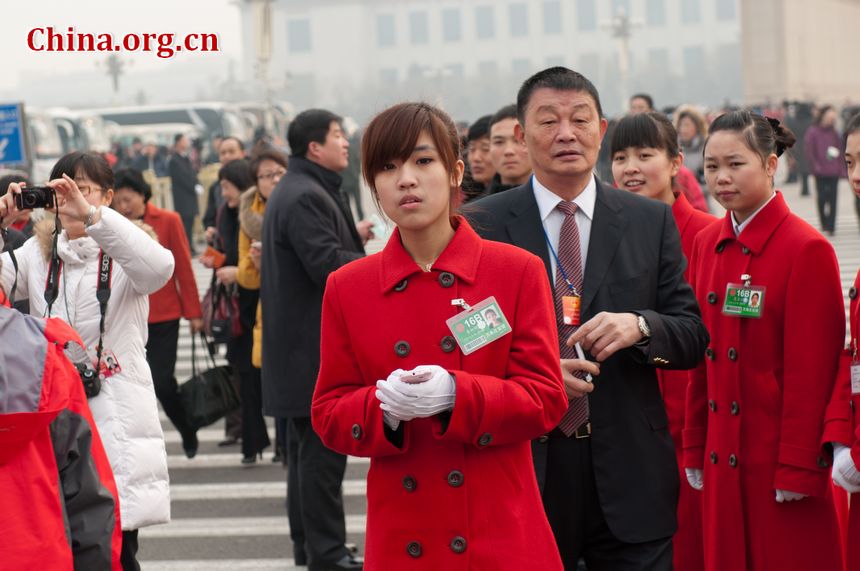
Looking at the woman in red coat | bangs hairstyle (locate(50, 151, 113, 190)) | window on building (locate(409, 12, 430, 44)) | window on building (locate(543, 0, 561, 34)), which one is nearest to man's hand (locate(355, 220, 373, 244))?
bangs hairstyle (locate(50, 151, 113, 190))

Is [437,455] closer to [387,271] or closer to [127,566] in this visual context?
[387,271]

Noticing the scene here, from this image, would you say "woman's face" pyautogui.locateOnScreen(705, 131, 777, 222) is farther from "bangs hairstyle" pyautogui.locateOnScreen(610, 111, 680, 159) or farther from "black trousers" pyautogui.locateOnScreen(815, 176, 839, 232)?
"black trousers" pyautogui.locateOnScreen(815, 176, 839, 232)

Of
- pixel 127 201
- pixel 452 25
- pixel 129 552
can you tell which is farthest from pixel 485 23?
pixel 129 552

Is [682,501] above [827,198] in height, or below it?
below

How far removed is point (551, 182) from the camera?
3807 millimetres

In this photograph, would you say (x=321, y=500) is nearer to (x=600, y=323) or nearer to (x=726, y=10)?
(x=600, y=323)

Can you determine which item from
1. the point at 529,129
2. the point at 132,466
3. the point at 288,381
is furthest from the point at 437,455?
the point at 288,381

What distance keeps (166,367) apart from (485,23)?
10553cm

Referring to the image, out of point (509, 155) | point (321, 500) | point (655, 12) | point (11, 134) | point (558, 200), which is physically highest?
point (655, 12)

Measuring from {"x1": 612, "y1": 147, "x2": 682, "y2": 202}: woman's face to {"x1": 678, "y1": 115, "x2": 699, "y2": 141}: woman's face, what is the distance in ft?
18.2

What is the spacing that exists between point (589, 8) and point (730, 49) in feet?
40.7

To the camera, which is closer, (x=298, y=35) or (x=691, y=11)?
(x=298, y=35)

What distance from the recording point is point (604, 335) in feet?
11.3

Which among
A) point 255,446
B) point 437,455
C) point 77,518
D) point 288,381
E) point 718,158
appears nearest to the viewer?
point 437,455
